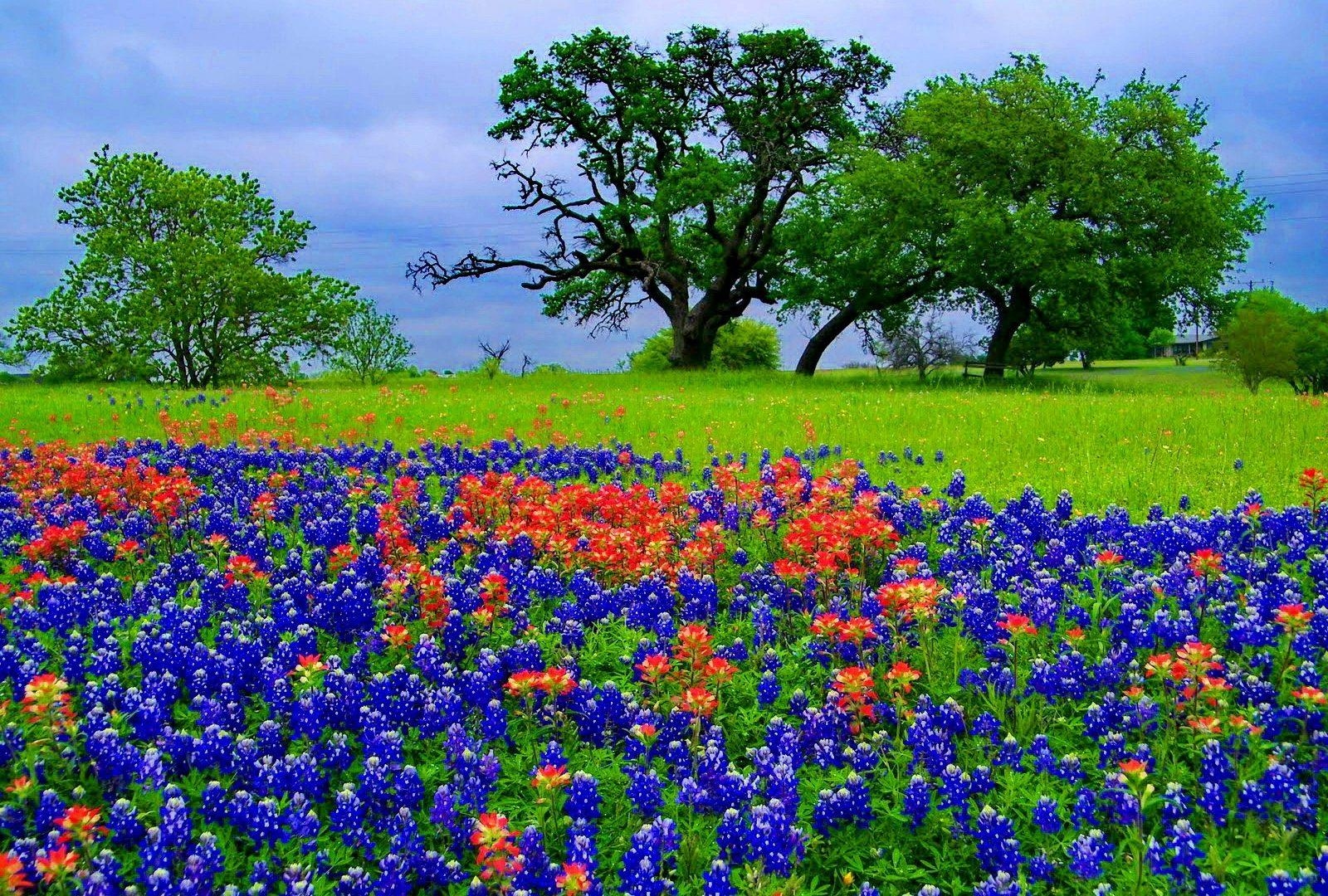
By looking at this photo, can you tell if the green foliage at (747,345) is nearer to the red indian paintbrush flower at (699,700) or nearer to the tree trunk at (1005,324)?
the tree trunk at (1005,324)

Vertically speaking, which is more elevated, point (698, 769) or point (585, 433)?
point (585, 433)

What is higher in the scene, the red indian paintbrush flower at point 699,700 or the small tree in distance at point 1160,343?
the small tree in distance at point 1160,343

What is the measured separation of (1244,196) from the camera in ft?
121

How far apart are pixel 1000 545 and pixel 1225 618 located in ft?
6.35

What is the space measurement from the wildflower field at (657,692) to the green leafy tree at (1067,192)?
24.6m

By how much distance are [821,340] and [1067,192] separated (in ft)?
37.1

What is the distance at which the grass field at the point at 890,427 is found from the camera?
11430 millimetres

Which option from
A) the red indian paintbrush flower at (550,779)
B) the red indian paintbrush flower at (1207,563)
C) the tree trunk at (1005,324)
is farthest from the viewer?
the tree trunk at (1005,324)

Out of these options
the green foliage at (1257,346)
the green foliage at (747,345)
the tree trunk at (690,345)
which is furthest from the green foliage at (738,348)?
the green foliage at (1257,346)

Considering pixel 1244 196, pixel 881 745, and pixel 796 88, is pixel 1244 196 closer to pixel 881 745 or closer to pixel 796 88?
pixel 796 88

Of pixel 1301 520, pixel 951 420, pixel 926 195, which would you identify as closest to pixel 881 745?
pixel 1301 520

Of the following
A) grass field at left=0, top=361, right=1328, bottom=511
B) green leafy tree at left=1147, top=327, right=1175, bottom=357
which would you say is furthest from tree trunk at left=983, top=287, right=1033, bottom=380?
green leafy tree at left=1147, top=327, right=1175, bottom=357

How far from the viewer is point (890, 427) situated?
1568 cm

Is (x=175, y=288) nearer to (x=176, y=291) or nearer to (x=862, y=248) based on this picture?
(x=176, y=291)
